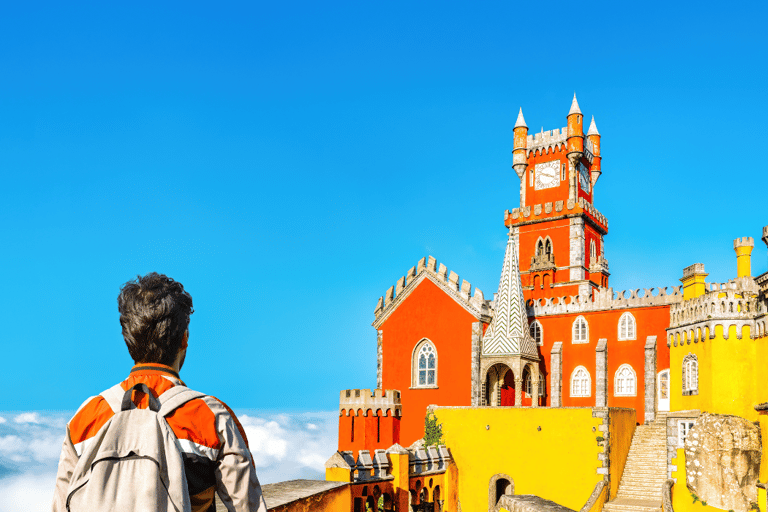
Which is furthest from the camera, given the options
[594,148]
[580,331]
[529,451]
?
[594,148]

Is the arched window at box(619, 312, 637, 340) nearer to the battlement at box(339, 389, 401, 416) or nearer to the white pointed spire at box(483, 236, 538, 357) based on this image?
the white pointed spire at box(483, 236, 538, 357)

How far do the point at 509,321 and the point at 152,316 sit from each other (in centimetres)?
2646

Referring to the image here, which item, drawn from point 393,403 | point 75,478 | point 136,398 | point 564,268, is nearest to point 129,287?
point 136,398

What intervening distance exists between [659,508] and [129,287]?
23.3m

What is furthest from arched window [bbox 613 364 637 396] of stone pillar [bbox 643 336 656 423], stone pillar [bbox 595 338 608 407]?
stone pillar [bbox 643 336 656 423]

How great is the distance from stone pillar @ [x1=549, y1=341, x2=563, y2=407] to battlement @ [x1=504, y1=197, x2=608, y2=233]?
896 centimetres

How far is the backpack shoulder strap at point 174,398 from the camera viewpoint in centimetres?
288

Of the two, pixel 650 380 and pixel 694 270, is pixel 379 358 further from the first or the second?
pixel 694 270

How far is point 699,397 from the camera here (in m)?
26.0

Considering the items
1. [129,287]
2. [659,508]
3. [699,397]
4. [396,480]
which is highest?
[129,287]

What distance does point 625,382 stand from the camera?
3161cm

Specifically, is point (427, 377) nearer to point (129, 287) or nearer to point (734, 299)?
point (734, 299)

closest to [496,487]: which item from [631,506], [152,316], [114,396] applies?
[631,506]

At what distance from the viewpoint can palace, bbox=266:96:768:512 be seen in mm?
22906
